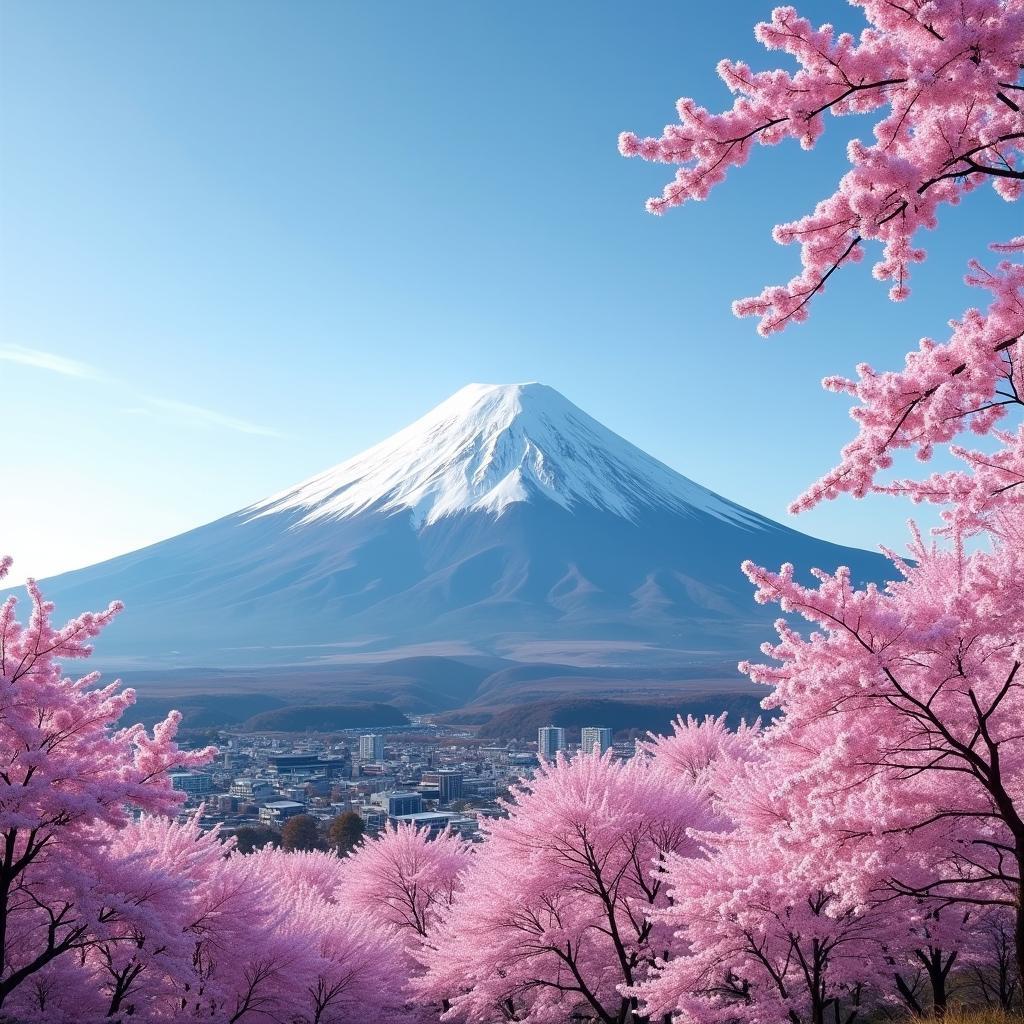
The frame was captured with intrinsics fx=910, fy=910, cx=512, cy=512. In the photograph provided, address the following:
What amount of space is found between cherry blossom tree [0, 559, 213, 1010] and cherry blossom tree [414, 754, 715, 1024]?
534 cm

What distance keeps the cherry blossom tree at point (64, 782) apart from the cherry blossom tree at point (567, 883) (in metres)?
5.34

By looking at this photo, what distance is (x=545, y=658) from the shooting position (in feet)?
526

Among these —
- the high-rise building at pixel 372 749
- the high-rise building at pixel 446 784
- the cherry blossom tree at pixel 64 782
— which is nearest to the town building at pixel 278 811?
the high-rise building at pixel 446 784

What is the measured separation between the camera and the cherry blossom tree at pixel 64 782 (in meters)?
9.68

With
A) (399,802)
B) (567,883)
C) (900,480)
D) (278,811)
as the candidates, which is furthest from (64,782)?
(278,811)

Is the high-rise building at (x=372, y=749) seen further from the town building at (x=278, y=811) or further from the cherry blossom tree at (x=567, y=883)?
the cherry blossom tree at (x=567, y=883)

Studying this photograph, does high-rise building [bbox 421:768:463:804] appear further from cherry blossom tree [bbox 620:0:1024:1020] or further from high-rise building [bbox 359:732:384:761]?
cherry blossom tree [bbox 620:0:1024:1020]

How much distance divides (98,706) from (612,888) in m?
7.88

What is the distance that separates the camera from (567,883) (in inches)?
547

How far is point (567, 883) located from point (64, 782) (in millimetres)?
7448

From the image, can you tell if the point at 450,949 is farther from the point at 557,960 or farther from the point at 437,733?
the point at 437,733

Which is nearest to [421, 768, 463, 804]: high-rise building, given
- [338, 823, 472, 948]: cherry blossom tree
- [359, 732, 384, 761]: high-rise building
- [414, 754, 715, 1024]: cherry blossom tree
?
[359, 732, 384, 761]: high-rise building

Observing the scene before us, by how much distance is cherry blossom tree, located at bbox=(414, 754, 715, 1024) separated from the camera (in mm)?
13758

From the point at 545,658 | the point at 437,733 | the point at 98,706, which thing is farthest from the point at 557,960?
the point at 545,658
